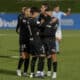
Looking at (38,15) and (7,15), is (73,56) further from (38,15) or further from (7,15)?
(7,15)

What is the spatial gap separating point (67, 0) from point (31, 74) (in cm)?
4707

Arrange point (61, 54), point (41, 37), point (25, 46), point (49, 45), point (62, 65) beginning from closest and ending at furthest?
point (49, 45)
point (41, 37)
point (25, 46)
point (62, 65)
point (61, 54)

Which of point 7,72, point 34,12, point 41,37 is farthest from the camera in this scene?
point 7,72

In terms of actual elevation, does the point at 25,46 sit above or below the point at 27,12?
below

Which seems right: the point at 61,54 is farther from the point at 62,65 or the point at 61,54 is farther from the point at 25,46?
the point at 25,46

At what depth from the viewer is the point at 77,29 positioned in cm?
3947

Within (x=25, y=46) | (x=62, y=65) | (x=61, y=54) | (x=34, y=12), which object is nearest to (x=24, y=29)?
(x=25, y=46)

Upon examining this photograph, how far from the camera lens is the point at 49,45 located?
14.0m

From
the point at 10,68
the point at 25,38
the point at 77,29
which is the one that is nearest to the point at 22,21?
the point at 25,38

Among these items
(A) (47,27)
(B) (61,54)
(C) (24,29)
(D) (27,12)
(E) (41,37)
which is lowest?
(B) (61,54)

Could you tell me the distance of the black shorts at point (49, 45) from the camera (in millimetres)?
13898

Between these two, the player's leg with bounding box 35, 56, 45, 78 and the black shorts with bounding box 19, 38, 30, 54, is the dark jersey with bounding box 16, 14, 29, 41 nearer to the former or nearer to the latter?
the black shorts with bounding box 19, 38, 30, 54

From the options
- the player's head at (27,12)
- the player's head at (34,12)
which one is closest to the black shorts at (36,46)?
the player's head at (34,12)

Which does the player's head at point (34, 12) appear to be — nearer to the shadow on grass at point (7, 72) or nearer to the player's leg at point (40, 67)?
the player's leg at point (40, 67)
